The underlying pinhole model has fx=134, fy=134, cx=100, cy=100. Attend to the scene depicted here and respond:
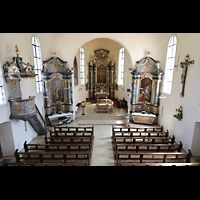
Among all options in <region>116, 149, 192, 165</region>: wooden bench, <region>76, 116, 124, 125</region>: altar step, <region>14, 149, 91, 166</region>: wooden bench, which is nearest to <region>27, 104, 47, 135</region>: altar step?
<region>14, 149, 91, 166</region>: wooden bench

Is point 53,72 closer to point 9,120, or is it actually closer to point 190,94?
point 9,120

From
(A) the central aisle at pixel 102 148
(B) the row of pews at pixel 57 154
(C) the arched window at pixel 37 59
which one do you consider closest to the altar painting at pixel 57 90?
(C) the arched window at pixel 37 59

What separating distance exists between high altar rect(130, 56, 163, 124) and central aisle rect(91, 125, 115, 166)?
332cm

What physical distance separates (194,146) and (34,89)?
432 inches

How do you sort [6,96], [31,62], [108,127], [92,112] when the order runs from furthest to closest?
[92,112] → [108,127] → [31,62] → [6,96]

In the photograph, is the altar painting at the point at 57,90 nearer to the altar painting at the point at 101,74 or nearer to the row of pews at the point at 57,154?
the row of pews at the point at 57,154

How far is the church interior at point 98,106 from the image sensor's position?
6.87 metres

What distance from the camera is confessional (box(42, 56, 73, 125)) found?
11.5m

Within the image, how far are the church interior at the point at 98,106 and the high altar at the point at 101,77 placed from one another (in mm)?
1511

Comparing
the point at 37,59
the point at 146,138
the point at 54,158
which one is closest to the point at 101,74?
the point at 37,59

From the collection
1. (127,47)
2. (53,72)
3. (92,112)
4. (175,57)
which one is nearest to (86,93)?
(92,112)

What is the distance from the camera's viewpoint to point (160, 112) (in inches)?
466

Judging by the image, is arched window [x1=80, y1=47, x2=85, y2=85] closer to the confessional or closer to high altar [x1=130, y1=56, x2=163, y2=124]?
the confessional

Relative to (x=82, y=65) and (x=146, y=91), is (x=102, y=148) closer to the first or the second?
(x=146, y=91)
